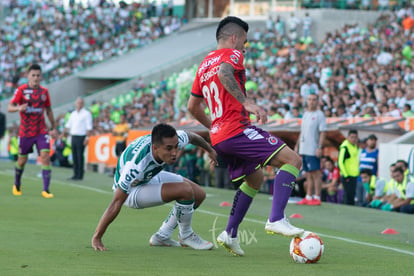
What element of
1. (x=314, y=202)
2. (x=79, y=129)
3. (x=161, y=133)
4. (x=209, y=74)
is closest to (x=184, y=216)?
(x=161, y=133)

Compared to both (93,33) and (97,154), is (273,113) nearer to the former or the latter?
(97,154)

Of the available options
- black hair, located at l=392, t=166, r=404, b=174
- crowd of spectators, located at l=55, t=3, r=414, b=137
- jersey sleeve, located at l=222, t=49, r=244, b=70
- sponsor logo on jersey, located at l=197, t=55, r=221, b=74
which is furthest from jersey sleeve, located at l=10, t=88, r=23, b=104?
crowd of spectators, located at l=55, t=3, r=414, b=137

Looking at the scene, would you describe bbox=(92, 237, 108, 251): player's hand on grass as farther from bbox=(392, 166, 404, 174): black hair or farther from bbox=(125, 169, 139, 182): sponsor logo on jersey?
bbox=(392, 166, 404, 174): black hair

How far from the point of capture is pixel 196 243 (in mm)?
8797

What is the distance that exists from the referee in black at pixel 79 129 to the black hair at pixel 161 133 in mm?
12953

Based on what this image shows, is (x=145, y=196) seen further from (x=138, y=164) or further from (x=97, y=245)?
(x=97, y=245)

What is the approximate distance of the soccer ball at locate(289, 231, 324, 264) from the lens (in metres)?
7.57

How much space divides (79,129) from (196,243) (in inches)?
503

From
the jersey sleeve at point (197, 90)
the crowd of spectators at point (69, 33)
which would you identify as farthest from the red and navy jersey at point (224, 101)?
the crowd of spectators at point (69, 33)

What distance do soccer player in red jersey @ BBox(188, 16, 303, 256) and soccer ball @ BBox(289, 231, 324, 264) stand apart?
9 centimetres

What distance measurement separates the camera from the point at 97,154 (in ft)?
88.3

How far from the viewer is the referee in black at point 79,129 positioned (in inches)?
827

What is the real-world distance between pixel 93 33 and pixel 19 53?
404cm

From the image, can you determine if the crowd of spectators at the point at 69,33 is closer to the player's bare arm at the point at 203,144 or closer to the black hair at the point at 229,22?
the player's bare arm at the point at 203,144
